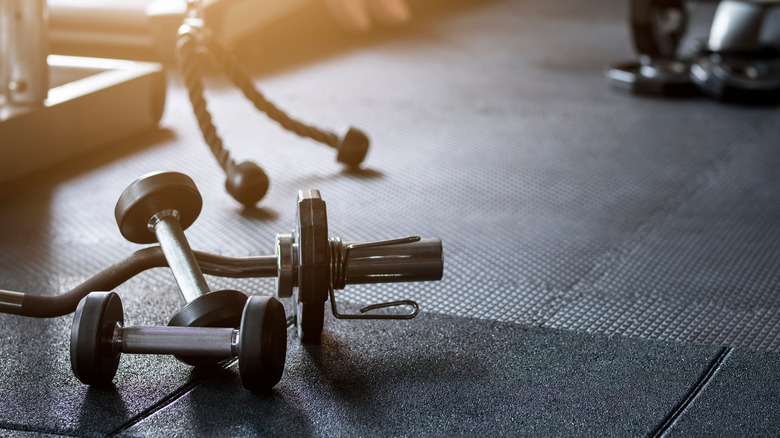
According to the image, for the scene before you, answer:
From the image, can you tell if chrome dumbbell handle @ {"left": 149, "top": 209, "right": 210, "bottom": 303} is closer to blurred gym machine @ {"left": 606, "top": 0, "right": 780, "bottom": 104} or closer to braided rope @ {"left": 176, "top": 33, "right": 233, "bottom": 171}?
braided rope @ {"left": 176, "top": 33, "right": 233, "bottom": 171}

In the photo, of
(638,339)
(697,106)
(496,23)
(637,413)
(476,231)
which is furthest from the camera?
(496,23)

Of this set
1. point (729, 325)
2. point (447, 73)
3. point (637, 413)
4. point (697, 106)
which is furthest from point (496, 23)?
point (637, 413)

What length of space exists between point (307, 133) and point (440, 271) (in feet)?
3.24

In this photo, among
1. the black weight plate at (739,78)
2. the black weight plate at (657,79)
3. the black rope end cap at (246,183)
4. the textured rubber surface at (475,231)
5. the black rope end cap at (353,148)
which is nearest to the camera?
the textured rubber surface at (475,231)

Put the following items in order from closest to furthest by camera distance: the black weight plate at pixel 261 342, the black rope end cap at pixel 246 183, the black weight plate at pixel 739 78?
the black weight plate at pixel 261 342 → the black rope end cap at pixel 246 183 → the black weight plate at pixel 739 78

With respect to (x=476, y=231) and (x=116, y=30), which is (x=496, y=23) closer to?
(x=116, y=30)

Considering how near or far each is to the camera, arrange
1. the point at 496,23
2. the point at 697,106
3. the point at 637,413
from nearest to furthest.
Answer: the point at 637,413, the point at 697,106, the point at 496,23

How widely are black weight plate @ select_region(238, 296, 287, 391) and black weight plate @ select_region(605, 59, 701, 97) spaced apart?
2.02m

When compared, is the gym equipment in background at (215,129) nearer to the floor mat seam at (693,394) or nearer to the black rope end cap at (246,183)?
the black rope end cap at (246,183)

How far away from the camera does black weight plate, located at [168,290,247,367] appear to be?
1.04m

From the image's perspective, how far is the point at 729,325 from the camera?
4.18ft

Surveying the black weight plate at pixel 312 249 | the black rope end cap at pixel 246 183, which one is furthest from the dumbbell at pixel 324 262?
the black rope end cap at pixel 246 183

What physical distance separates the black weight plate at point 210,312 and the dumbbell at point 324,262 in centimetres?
6

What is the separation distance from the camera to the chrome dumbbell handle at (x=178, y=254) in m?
1.08
